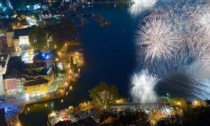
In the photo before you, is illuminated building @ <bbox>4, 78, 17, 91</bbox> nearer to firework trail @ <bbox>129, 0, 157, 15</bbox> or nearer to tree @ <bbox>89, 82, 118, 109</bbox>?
tree @ <bbox>89, 82, 118, 109</bbox>

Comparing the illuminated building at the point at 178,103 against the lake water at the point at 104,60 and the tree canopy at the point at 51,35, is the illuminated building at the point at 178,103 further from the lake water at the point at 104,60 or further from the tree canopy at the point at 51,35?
the tree canopy at the point at 51,35

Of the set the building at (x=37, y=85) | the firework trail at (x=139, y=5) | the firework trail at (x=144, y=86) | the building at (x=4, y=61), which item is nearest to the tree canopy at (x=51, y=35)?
the building at (x=4, y=61)

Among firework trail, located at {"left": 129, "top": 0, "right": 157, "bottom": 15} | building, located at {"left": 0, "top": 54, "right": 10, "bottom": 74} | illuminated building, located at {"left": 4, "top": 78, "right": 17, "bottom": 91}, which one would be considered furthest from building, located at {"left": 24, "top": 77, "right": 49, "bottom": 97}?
firework trail, located at {"left": 129, "top": 0, "right": 157, "bottom": 15}

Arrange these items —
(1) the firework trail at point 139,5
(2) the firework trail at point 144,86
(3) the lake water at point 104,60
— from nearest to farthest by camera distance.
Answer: (3) the lake water at point 104,60 → (2) the firework trail at point 144,86 → (1) the firework trail at point 139,5

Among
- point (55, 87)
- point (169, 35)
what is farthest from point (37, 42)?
point (169, 35)

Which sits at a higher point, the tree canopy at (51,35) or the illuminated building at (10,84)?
the tree canopy at (51,35)

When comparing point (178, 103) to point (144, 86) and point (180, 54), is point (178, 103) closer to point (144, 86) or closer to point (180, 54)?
point (144, 86)

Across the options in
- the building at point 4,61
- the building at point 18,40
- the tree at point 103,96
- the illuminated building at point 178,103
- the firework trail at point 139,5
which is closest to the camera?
the illuminated building at point 178,103

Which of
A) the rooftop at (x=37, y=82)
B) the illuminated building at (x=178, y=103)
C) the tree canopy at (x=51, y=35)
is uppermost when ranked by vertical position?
the tree canopy at (x=51, y=35)

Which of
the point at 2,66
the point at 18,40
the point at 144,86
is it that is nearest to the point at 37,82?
the point at 2,66

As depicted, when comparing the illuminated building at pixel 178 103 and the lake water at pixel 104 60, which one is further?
the lake water at pixel 104 60
